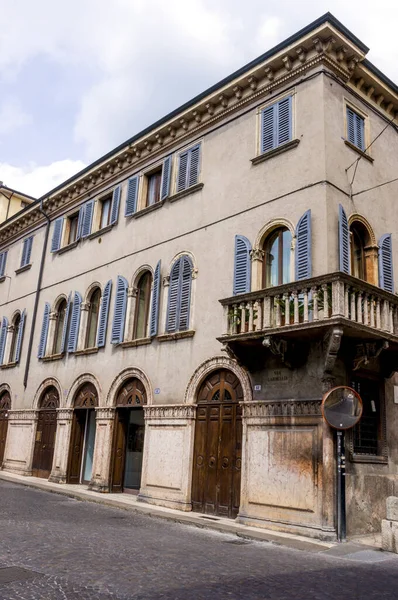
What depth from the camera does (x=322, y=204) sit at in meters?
12.3

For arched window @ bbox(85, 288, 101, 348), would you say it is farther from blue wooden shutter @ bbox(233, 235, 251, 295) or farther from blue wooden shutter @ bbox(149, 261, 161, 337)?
blue wooden shutter @ bbox(233, 235, 251, 295)

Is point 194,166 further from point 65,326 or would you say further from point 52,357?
point 52,357

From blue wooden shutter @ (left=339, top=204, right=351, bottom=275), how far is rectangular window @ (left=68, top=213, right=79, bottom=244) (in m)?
11.8

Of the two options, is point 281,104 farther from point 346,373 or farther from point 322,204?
point 346,373

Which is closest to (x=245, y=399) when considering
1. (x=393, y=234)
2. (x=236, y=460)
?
(x=236, y=460)

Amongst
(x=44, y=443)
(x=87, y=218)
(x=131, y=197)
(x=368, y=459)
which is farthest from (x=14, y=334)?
(x=368, y=459)

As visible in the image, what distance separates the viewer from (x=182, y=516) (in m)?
12.5

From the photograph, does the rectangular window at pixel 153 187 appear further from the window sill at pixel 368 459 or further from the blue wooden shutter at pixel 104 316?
the window sill at pixel 368 459

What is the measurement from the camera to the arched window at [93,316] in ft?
61.9

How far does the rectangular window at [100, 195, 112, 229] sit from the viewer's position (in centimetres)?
1966

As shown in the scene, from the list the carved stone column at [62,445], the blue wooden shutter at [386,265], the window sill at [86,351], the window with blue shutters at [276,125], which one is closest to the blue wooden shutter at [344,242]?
the blue wooden shutter at [386,265]

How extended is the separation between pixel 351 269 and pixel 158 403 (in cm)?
615

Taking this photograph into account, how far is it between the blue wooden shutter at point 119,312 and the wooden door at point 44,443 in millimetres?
4369

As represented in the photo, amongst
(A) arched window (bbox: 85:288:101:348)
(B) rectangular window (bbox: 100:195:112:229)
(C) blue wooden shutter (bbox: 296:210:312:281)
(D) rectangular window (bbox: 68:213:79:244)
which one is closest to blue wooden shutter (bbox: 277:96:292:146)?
(C) blue wooden shutter (bbox: 296:210:312:281)
